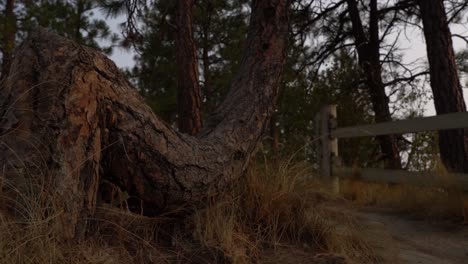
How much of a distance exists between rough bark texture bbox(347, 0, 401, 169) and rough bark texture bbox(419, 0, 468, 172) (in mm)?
2160

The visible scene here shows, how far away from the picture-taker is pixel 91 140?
2.13m

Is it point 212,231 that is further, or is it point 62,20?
point 62,20

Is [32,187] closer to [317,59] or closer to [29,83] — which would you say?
[29,83]

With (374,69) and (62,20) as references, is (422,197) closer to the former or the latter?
(374,69)

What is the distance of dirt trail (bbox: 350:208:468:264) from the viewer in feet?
8.93

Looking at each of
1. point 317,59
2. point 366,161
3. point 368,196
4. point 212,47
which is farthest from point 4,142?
point 212,47

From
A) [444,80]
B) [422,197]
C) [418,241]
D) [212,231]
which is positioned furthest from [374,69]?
[212,231]

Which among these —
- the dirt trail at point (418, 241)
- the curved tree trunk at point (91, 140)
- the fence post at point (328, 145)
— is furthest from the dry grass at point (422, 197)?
the curved tree trunk at point (91, 140)

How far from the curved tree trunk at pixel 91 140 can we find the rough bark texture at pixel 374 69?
6.03m

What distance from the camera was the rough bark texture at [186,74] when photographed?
5.93 m

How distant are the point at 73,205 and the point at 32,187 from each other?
0.67ft

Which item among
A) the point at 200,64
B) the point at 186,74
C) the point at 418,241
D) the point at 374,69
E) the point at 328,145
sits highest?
the point at 200,64

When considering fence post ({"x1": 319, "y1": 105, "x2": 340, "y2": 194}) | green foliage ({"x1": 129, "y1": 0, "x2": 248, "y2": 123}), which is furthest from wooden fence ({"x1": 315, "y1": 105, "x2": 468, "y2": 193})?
green foliage ({"x1": 129, "y1": 0, "x2": 248, "y2": 123})

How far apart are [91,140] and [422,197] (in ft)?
11.6
